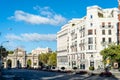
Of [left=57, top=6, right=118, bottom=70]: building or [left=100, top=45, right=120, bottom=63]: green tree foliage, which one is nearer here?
[left=100, top=45, right=120, bottom=63]: green tree foliage

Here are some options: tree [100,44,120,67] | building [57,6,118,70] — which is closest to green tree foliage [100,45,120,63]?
tree [100,44,120,67]

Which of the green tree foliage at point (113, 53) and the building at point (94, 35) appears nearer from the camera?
the green tree foliage at point (113, 53)

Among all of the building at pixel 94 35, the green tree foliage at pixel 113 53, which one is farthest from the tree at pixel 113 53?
the building at pixel 94 35

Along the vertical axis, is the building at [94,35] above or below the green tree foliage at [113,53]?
above

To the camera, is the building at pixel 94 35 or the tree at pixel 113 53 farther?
the building at pixel 94 35

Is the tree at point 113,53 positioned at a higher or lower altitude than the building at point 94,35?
lower

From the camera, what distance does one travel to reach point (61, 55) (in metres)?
174

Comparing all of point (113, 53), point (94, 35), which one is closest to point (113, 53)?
point (113, 53)

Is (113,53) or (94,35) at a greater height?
(94,35)

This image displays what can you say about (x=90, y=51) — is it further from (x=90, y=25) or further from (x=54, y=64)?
(x=54, y=64)

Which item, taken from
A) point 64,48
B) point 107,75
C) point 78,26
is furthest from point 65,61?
point 107,75

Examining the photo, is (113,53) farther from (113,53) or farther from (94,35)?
(94,35)

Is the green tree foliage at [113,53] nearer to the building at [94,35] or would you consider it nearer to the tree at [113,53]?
the tree at [113,53]

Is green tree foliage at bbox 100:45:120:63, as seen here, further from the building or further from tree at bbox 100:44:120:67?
the building
